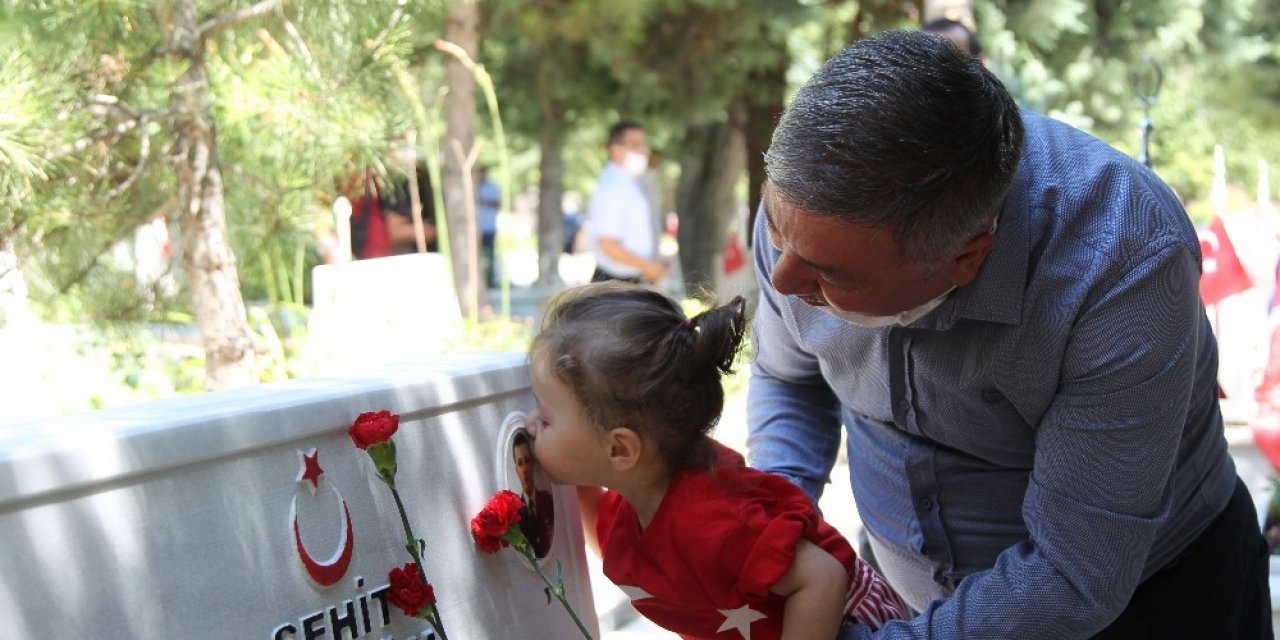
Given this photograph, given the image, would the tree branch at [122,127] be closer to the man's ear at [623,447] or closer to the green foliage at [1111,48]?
the man's ear at [623,447]

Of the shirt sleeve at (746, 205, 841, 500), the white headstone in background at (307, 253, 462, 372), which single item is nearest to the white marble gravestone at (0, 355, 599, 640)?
the shirt sleeve at (746, 205, 841, 500)

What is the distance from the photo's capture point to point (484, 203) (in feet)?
58.0

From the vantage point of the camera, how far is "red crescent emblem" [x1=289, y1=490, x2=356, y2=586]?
1575mm

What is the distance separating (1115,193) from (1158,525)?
395 millimetres

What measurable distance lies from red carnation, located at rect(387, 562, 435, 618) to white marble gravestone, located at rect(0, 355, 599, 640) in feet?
0.06

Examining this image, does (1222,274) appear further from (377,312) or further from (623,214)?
(377,312)

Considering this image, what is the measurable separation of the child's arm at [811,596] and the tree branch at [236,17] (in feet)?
9.35

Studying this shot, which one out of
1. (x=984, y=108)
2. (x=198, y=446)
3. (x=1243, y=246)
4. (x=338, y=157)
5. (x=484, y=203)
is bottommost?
(x=484, y=203)

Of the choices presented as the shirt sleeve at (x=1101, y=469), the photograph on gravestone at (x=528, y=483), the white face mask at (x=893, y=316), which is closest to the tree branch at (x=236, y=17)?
the photograph on gravestone at (x=528, y=483)

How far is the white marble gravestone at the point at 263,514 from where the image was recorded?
1.32 metres

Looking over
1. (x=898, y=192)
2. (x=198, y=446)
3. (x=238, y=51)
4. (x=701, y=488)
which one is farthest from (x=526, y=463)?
(x=238, y=51)

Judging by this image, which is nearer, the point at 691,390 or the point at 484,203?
Result: the point at 691,390

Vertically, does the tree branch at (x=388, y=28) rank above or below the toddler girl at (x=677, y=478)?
above

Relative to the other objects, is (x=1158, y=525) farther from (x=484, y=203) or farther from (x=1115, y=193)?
(x=484, y=203)
